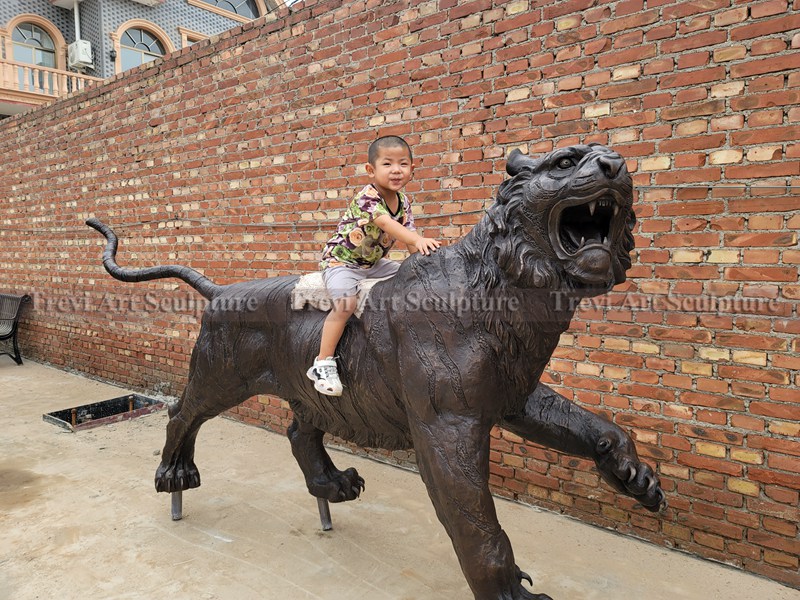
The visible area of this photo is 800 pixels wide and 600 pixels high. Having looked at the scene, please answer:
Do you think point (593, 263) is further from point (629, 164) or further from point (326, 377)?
point (629, 164)

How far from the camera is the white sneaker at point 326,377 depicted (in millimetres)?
2295

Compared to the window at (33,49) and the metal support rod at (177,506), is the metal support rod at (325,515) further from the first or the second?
the window at (33,49)

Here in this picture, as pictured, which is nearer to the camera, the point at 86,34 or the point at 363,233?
the point at 363,233

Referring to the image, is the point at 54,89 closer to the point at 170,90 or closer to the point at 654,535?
the point at 170,90

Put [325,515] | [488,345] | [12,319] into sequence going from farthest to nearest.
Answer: [12,319] → [325,515] → [488,345]

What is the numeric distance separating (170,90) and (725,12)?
4668 mm

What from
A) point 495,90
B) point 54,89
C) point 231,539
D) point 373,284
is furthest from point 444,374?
point 54,89

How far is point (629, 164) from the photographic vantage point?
2.96m

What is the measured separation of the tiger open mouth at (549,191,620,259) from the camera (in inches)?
64.3

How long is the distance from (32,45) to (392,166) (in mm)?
19465

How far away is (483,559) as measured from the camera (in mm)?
1838

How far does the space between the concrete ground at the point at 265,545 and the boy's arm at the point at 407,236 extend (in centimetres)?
160

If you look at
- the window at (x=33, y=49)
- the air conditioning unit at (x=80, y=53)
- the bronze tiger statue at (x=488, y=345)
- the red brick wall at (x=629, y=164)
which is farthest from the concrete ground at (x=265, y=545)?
the air conditioning unit at (x=80, y=53)

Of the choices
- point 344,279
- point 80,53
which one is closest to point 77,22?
point 80,53
